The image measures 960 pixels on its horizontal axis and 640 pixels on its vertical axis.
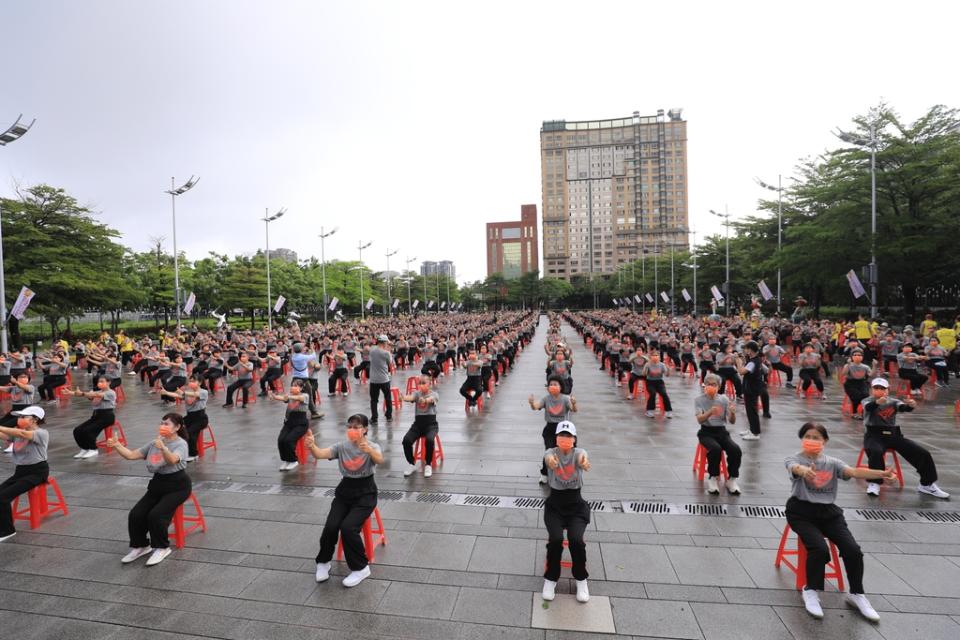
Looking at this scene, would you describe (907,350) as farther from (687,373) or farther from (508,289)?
(508,289)

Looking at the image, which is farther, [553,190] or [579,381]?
[553,190]

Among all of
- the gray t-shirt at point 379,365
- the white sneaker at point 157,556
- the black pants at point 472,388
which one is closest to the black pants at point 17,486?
the white sneaker at point 157,556

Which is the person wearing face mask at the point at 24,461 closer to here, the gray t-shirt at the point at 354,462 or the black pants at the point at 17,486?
the black pants at the point at 17,486

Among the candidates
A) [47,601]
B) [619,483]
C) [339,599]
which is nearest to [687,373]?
[619,483]

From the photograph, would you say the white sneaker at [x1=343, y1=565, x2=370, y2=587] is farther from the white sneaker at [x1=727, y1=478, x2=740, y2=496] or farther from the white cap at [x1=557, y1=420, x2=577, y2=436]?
the white sneaker at [x1=727, y1=478, x2=740, y2=496]

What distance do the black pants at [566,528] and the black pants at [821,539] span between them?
1.80m

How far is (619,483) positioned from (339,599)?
4265 mm

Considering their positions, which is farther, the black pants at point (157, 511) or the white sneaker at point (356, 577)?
the black pants at point (157, 511)

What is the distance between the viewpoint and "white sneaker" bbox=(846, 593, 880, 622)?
3.91 meters

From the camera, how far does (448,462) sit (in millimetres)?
8328

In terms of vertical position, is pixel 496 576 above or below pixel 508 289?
below

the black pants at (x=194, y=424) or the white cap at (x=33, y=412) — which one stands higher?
the white cap at (x=33, y=412)

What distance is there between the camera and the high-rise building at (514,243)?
155125 millimetres

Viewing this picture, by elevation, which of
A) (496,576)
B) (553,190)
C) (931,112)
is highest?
(553,190)
